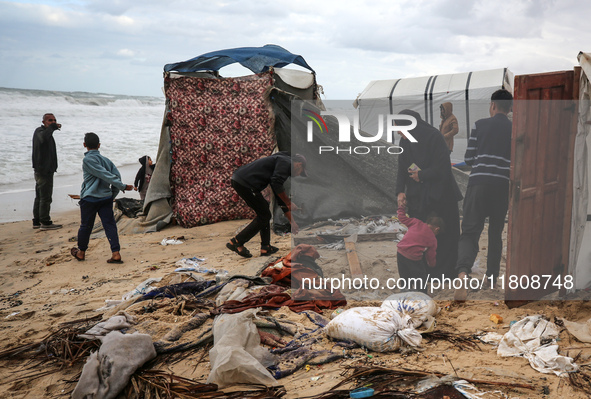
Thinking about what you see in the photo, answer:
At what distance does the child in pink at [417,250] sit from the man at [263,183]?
1.69 m

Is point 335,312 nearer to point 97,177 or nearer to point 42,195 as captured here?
point 97,177

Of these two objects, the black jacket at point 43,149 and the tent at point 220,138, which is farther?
the black jacket at point 43,149

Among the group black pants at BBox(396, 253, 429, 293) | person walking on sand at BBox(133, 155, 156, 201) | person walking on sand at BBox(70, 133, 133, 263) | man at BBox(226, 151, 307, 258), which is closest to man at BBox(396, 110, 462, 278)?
black pants at BBox(396, 253, 429, 293)

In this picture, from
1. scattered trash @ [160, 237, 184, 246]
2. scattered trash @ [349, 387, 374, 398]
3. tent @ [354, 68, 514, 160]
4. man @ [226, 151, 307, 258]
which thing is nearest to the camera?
scattered trash @ [349, 387, 374, 398]

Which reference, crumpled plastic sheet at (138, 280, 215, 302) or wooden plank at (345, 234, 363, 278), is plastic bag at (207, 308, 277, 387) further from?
wooden plank at (345, 234, 363, 278)

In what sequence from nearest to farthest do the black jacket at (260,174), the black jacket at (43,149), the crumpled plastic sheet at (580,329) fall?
the crumpled plastic sheet at (580,329) < the black jacket at (260,174) < the black jacket at (43,149)

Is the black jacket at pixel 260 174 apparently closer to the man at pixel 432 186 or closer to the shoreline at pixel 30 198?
the man at pixel 432 186

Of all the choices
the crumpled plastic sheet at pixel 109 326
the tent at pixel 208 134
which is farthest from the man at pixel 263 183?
the crumpled plastic sheet at pixel 109 326

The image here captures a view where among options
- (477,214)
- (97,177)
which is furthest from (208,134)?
(477,214)

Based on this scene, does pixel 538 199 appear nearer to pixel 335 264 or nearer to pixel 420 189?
pixel 420 189

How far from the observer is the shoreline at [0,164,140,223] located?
9.54 meters

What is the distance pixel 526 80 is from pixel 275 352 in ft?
9.42

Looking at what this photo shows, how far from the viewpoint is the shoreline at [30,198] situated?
31.3 ft

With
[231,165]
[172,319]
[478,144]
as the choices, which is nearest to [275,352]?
[172,319]
